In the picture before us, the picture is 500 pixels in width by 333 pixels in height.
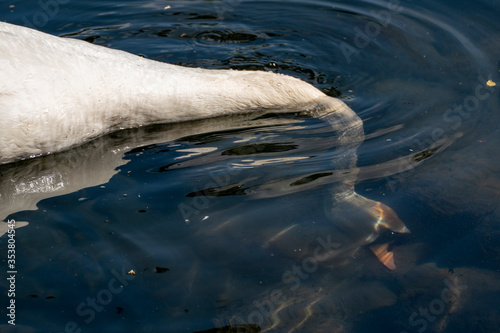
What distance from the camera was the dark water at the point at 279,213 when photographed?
3201 mm

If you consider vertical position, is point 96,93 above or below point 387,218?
above

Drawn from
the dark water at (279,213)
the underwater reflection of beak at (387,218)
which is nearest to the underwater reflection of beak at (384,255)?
the dark water at (279,213)

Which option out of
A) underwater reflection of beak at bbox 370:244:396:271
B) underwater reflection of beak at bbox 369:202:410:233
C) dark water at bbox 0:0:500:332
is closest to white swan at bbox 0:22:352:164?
dark water at bbox 0:0:500:332

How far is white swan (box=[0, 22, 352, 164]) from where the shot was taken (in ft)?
14.1

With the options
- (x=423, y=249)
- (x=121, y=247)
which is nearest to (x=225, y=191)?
(x=121, y=247)

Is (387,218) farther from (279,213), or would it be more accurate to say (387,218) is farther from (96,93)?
(96,93)

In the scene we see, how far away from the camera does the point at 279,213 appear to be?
12.8ft

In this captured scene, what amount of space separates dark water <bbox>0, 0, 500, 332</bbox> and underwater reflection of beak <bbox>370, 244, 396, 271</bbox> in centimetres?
4

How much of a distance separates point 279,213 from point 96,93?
187cm

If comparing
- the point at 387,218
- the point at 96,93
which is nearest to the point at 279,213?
the point at 387,218

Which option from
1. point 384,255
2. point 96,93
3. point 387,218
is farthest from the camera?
A: point 96,93

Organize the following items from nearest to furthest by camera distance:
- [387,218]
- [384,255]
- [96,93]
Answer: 1. [384,255]
2. [387,218]
3. [96,93]

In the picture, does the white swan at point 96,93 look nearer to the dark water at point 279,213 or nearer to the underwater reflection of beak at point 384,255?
the dark water at point 279,213

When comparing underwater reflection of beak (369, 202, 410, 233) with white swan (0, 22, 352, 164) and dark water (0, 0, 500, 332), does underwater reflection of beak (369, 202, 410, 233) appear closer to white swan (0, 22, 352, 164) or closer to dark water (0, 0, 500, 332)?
dark water (0, 0, 500, 332)
